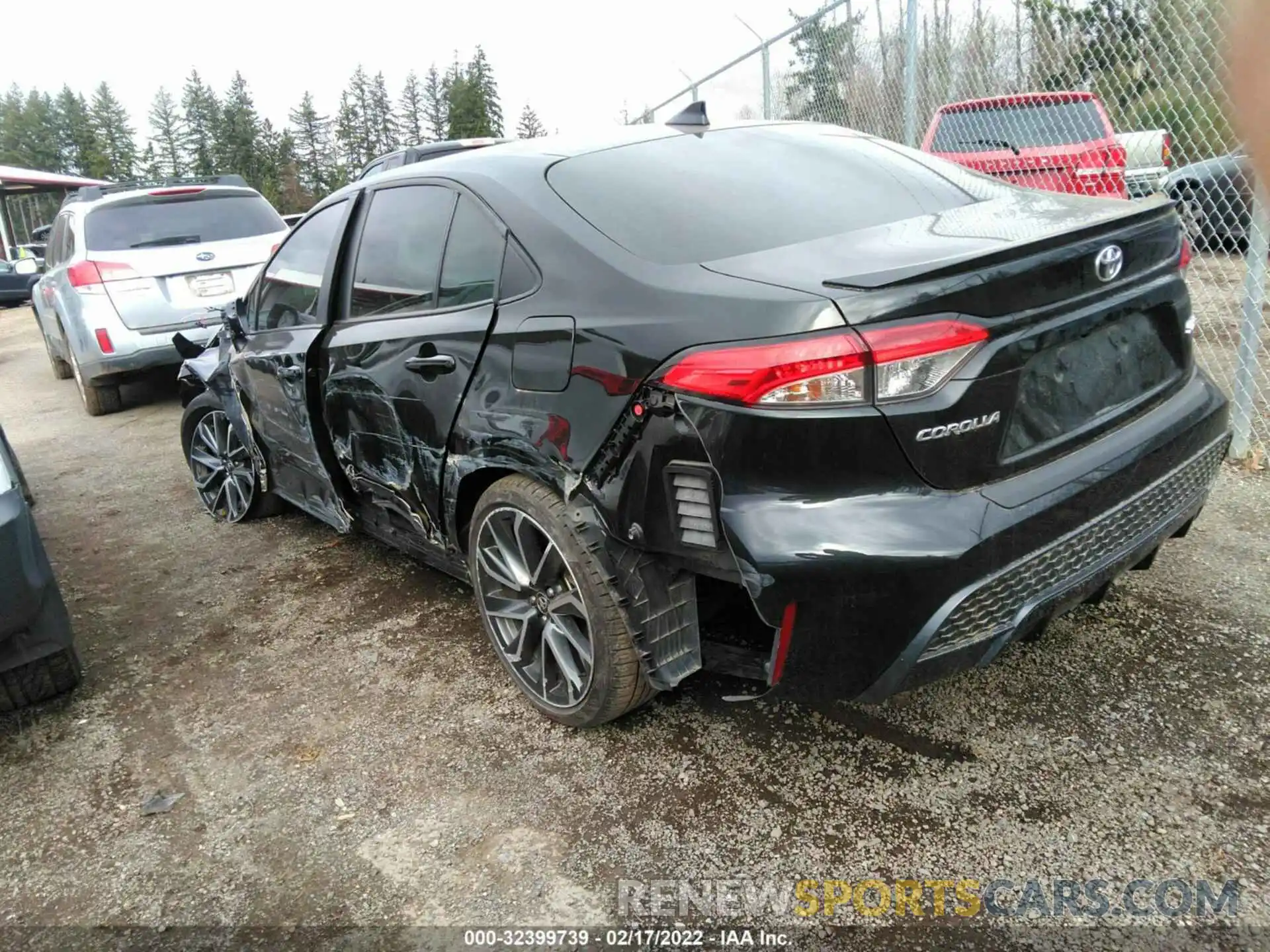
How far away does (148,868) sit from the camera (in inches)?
93.0

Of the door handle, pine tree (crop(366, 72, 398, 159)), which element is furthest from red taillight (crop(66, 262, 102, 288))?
pine tree (crop(366, 72, 398, 159))

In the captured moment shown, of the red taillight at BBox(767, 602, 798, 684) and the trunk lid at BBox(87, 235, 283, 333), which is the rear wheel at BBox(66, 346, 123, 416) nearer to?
the trunk lid at BBox(87, 235, 283, 333)

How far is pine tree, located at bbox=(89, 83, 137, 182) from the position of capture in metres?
75.8

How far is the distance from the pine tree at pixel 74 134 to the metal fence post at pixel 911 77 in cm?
8612

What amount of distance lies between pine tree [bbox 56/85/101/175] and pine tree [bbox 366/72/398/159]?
2234 centimetres

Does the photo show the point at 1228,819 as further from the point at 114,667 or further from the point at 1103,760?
the point at 114,667

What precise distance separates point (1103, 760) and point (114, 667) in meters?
3.29

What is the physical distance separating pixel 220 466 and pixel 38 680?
6.50 ft

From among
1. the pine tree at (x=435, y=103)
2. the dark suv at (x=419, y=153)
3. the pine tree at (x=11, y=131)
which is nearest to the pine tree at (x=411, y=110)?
the pine tree at (x=435, y=103)

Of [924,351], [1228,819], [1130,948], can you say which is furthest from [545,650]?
[1228,819]

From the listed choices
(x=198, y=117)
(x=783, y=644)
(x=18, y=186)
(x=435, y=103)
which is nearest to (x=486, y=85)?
(x=435, y=103)

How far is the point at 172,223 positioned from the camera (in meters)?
7.44

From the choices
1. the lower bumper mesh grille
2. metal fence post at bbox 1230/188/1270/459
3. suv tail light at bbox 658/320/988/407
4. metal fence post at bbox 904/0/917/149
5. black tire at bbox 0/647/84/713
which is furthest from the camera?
metal fence post at bbox 904/0/917/149

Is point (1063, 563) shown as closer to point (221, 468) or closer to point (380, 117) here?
point (221, 468)
